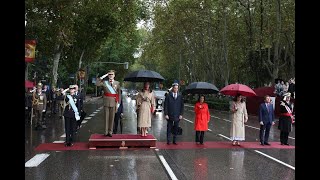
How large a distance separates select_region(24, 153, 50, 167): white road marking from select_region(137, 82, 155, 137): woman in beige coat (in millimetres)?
3417

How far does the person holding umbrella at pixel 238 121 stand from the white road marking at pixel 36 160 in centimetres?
581

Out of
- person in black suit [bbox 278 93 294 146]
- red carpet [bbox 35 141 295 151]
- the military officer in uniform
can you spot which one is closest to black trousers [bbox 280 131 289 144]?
person in black suit [bbox 278 93 294 146]

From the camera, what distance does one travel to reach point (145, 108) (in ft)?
41.5

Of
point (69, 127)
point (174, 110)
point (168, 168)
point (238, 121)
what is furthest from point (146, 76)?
point (168, 168)

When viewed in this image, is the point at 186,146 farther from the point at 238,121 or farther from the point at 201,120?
the point at 238,121

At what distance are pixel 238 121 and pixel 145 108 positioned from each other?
3032 millimetres

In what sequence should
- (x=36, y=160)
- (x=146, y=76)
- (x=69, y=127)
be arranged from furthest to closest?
(x=146, y=76) → (x=69, y=127) → (x=36, y=160)

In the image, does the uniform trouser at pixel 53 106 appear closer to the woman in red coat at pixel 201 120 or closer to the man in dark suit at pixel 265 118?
the woman in red coat at pixel 201 120

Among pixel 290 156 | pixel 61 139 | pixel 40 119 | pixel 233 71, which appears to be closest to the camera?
pixel 290 156

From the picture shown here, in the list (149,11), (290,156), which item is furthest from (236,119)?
(149,11)

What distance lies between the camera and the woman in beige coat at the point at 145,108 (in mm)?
12508
